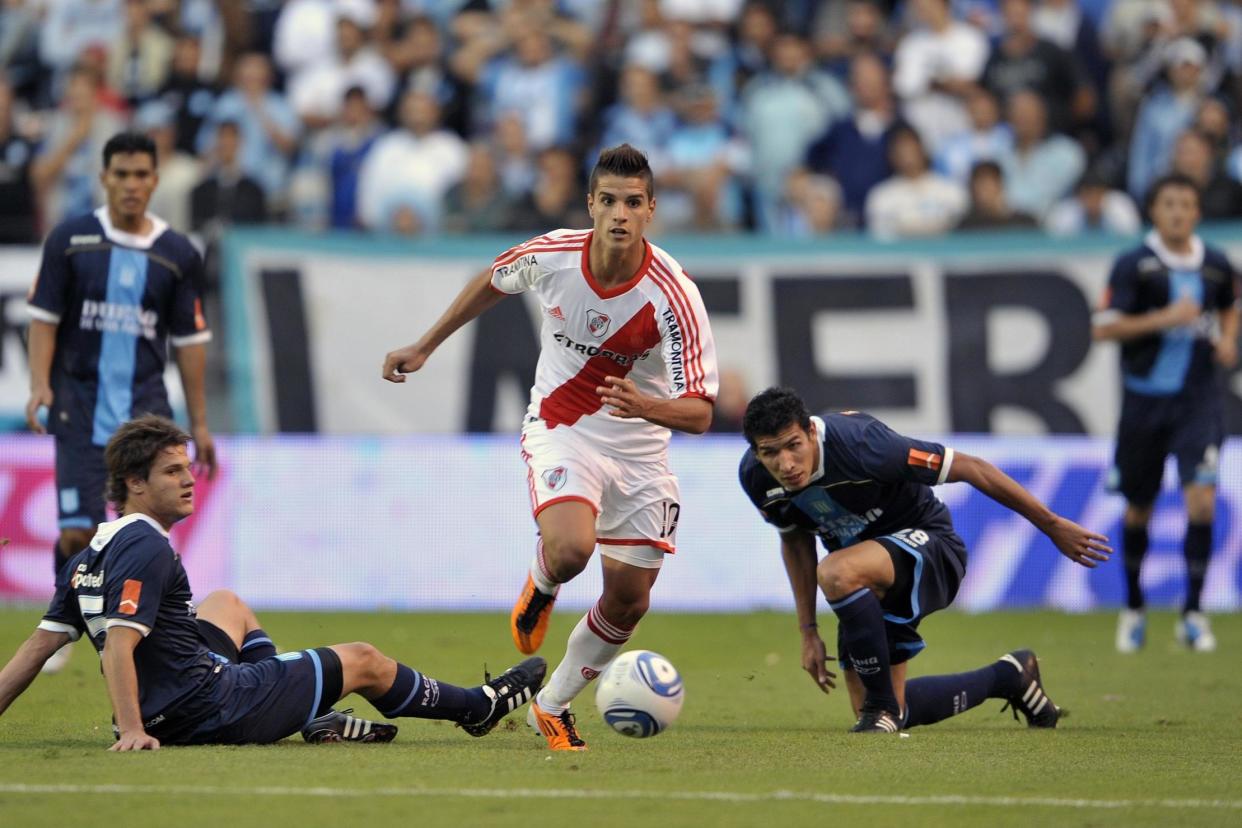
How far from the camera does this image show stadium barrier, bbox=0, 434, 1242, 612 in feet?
46.7

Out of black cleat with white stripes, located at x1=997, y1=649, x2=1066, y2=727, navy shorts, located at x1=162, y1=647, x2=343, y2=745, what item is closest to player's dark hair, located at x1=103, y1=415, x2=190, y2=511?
navy shorts, located at x1=162, y1=647, x2=343, y2=745

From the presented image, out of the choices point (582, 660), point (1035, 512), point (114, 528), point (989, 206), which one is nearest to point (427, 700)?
point (582, 660)

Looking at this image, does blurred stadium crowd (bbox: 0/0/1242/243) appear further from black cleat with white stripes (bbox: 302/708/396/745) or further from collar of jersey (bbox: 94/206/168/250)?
black cleat with white stripes (bbox: 302/708/396/745)

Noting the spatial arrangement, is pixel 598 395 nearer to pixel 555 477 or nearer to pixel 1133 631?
pixel 555 477

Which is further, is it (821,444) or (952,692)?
(952,692)

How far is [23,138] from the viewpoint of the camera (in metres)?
18.0

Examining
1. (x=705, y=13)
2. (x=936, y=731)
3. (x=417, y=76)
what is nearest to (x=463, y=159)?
(x=417, y=76)

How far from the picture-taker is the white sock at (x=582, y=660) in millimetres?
7719

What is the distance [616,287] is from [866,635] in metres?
1.84

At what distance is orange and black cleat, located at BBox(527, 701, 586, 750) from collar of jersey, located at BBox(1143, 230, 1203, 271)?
629 cm

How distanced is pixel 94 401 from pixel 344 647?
3.11 meters

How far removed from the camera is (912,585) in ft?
26.9

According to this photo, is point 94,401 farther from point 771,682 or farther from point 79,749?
point 771,682

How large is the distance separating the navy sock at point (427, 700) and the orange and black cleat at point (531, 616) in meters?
0.44
